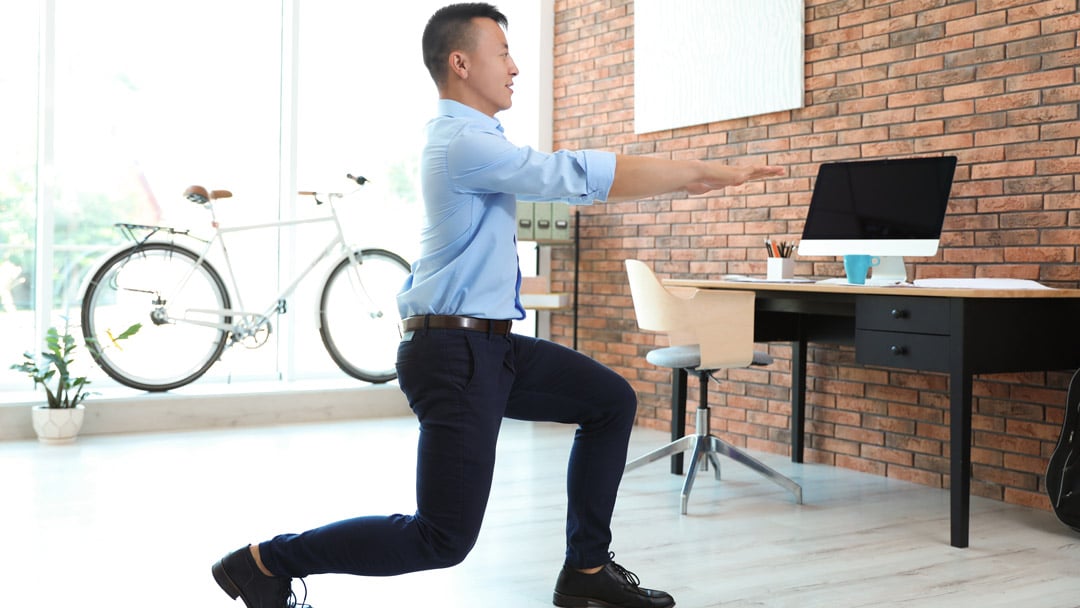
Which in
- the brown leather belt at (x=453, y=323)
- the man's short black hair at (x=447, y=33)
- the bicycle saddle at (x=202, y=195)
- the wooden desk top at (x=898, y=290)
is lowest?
the brown leather belt at (x=453, y=323)

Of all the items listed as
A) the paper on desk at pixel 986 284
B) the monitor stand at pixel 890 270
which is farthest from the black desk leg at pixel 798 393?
the paper on desk at pixel 986 284

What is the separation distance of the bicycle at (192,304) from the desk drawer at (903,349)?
99.5 inches

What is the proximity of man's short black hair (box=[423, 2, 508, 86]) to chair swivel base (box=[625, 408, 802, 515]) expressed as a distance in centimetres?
187

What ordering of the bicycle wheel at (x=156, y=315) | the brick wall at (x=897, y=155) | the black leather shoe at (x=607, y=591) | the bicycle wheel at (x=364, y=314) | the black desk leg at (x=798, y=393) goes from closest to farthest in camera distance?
the black leather shoe at (x=607, y=591) → the brick wall at (x=897, y=155) → the black desk leg at (x=798, y=393) → the bicycle wheel at (x=156, y=315) → the bicycle wheel at (x=364, y=314)

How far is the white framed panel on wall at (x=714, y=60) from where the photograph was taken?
458cm

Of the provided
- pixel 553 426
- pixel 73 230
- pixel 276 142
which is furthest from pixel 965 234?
pixel 73 230

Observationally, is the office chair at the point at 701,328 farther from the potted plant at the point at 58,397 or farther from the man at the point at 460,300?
the potted plant at the point at 58,397

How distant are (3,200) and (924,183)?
4.21 m

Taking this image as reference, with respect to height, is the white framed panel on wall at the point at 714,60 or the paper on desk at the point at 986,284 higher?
the white framed panel on wall at the point at 714,60

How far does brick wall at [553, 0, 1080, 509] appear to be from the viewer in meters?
3.59

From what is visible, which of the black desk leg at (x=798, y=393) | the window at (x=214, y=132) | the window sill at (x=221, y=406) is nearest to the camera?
the black desk leg at (x=798, y=393)

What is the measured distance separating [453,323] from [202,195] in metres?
3.52

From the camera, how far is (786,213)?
460 cm

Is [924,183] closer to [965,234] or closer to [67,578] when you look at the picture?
[965,234]
